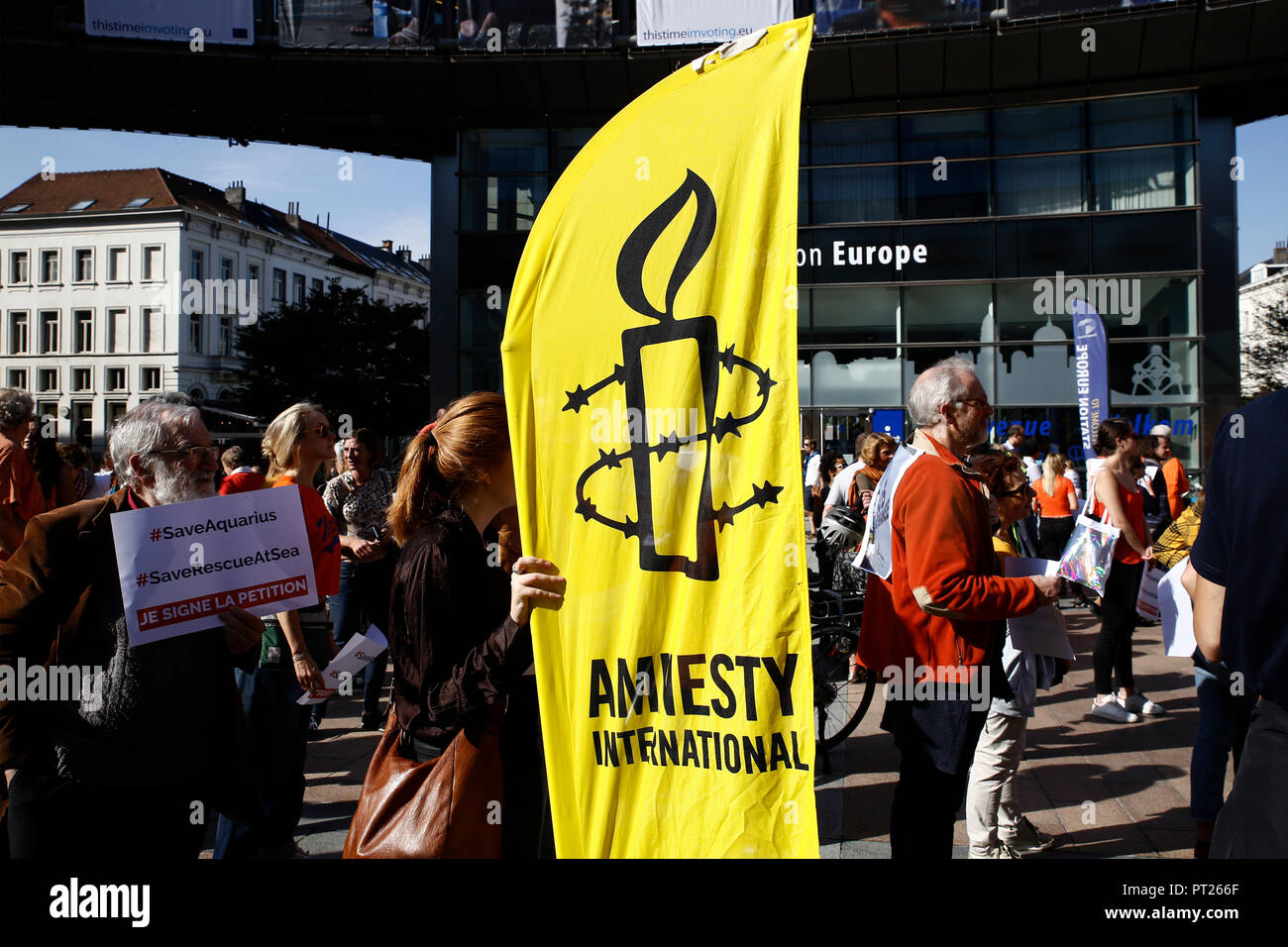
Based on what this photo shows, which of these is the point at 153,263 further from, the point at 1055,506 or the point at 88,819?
the point at 88,819

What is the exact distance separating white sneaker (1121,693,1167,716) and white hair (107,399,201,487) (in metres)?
6.25

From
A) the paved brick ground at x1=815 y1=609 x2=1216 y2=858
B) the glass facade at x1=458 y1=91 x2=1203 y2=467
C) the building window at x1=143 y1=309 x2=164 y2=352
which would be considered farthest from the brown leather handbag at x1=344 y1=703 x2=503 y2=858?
the building window at x1=143 y1=309 x2=164 y2=352

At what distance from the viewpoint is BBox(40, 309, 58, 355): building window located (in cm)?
5819

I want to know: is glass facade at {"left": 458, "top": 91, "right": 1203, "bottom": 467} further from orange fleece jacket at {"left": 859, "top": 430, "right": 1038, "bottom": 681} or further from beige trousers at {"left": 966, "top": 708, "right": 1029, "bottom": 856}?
orange fleece jacket at {"left": 859, "top": 430, "right": 1038, "bottom": 681}

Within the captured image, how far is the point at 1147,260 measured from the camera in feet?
57.6

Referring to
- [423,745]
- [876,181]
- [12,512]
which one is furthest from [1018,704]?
[876,181]

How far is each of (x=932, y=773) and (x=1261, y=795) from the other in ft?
3.64

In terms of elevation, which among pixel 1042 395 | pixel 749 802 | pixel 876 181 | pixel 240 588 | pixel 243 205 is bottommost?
pixel 749 802

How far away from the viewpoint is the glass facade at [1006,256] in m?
17.4

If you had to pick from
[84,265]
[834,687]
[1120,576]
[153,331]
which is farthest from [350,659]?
[84,265]

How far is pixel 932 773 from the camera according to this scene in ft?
10.1

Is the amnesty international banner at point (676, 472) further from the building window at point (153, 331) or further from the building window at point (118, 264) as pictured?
the building window at point (153, 331)
